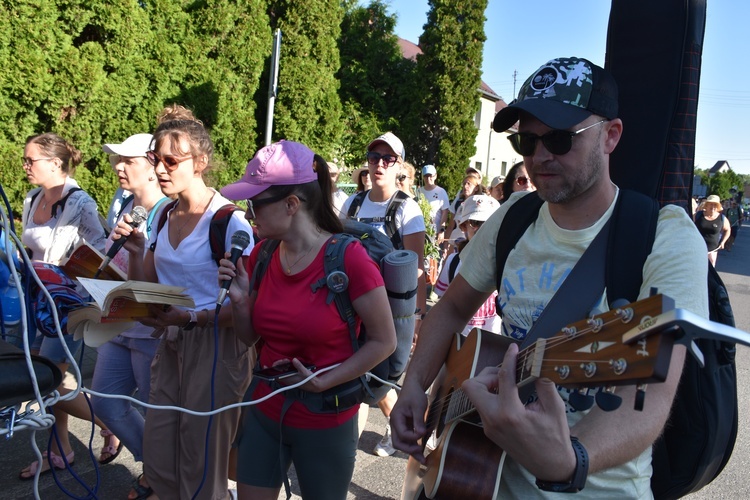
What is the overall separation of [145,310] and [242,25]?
10.3m

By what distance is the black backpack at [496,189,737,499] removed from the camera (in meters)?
1.45

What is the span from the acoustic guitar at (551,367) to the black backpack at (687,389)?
28cm

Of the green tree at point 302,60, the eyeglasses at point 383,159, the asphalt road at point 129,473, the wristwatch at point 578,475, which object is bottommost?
the asphalt road at point 129,473

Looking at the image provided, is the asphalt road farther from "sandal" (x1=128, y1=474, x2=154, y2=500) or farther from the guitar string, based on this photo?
the guitar string

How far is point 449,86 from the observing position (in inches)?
906

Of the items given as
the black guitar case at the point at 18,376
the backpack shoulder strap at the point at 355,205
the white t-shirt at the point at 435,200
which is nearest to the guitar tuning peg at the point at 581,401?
the black guitar case at the point at 18,376

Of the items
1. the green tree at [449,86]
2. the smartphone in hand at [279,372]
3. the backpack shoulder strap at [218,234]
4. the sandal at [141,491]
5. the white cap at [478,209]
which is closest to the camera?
the smartphone in hand at [279,372]

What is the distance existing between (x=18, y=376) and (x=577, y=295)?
131cm

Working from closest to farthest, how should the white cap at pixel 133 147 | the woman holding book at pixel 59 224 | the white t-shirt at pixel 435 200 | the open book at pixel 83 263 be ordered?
the open book at pixel 83 263 < the white cap at pixel 133 147 < the woman holding book at pixel 59 224 < the white t-shirt at pixel 435 200

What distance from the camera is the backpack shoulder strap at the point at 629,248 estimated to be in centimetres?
145

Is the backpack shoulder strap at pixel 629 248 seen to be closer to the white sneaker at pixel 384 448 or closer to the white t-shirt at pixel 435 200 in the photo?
the white sneaker at pixel 384 448

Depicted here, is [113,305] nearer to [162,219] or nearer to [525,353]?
[162,219]

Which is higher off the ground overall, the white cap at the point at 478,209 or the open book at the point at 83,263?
the white cap at the point at 478,209

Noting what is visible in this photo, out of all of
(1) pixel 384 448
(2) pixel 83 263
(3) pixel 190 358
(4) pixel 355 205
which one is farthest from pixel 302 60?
(3) pixel 190 358
